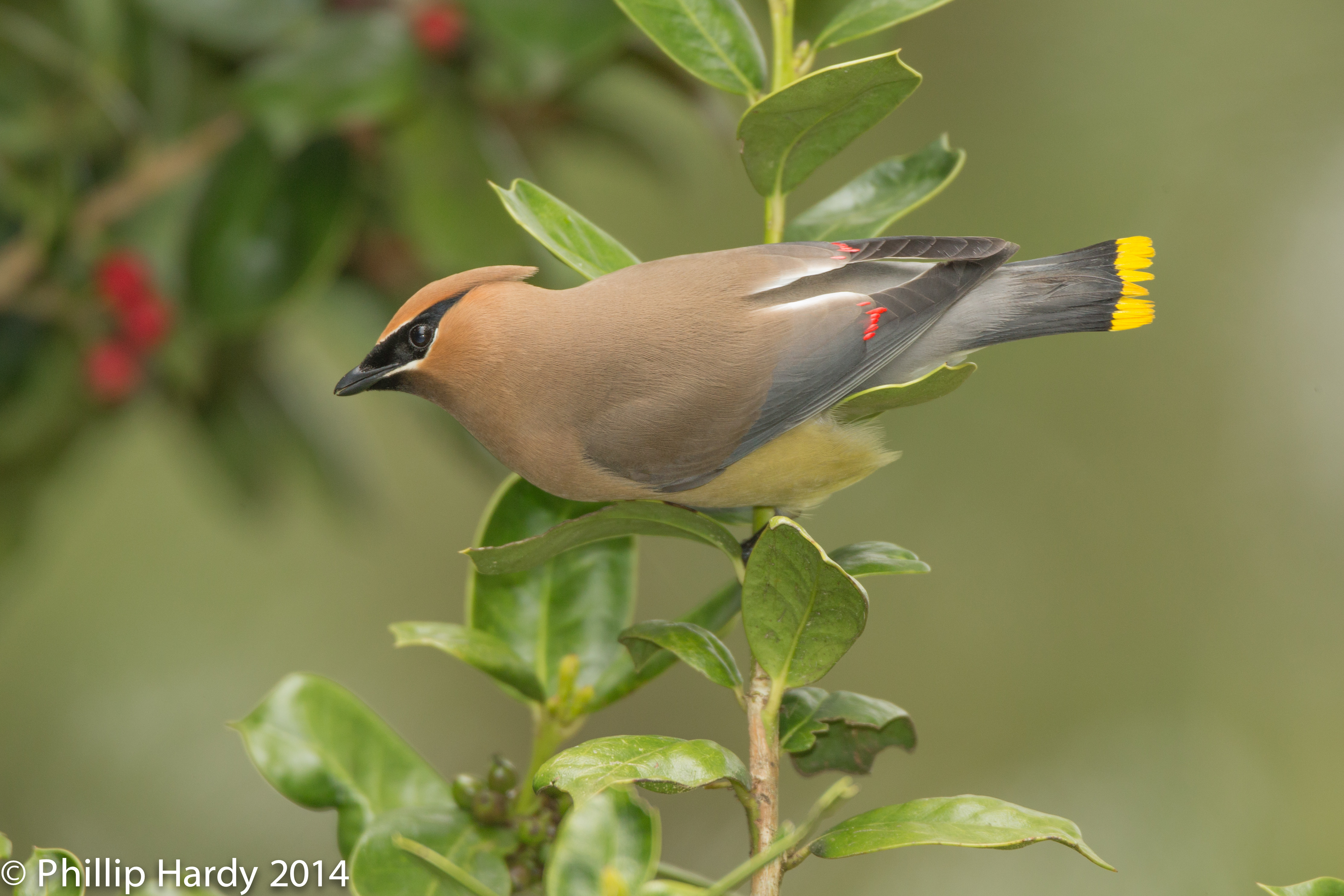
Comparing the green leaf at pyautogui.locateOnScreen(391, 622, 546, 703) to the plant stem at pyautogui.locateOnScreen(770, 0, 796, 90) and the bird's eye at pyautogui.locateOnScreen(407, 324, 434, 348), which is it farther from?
the plant stem at pyautogui.locateOnScreen(770, 0, 796, 90)

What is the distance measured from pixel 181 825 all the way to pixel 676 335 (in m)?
3.16

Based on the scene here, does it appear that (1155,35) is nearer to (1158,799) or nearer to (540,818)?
(1158,799)

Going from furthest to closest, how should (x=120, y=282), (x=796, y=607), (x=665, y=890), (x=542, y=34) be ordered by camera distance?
1. (x=120, y=282)
2. (x=542, y=34)
3. (x=796, y=607)
4. (x=665, y=890)

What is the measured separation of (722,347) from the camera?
Answer: 1.29 m

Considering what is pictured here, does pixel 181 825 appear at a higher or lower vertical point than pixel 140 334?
lower

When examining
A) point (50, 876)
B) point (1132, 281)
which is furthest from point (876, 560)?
point (50, 876)

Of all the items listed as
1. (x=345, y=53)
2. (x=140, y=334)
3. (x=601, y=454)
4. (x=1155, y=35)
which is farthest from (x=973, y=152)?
(x=601, y=454)

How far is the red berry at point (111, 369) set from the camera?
7.17 ft

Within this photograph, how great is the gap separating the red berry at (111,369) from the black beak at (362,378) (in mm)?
1247

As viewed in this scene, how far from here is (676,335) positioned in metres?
1.26

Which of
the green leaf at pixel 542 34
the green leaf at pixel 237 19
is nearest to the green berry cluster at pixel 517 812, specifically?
the green leaf at pixel 542 34

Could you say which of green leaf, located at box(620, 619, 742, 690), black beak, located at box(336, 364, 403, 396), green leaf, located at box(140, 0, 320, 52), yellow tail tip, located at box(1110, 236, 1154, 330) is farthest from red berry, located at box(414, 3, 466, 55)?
green leaf, located at box(620, 619, 742, 690)

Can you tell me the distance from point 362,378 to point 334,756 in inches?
15.7

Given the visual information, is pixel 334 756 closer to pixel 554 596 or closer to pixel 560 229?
pixel 554 596
